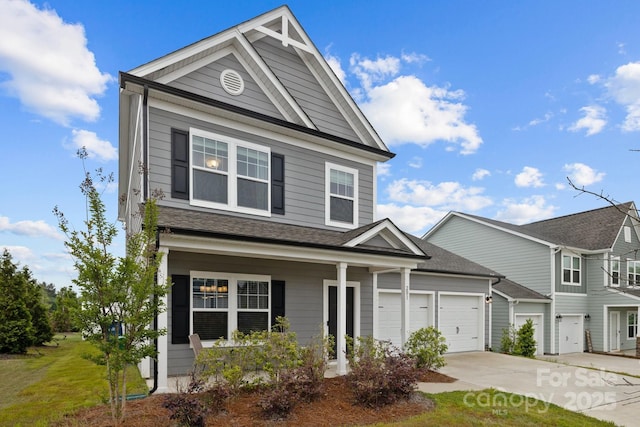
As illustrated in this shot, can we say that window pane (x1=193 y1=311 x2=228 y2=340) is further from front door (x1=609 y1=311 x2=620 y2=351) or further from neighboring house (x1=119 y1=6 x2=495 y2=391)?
front door (x1=609 y1=311 x2=620 y2=351)

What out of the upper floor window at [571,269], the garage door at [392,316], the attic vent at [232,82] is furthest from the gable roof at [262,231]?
the upper floor window at [571,269]

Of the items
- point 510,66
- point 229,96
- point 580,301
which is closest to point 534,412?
point 229,96

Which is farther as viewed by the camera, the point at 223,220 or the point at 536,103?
the point at 536,103

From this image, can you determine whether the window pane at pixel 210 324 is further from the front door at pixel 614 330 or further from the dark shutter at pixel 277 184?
the front door at pixel 614 330

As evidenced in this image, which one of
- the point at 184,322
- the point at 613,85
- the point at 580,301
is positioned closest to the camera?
the point at 613,85

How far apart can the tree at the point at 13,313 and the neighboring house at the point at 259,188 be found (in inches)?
224

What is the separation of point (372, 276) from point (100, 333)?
24.3 ft

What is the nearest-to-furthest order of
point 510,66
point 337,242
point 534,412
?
point 534,412 → point 337,242 → point 510,66

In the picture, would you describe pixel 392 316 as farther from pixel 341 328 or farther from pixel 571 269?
pixel 571 269

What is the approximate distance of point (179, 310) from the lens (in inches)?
326

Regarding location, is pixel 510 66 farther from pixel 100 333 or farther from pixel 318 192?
pixel 100 333

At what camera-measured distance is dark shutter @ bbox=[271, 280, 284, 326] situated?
950 cm

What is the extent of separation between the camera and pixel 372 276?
37.5 feet

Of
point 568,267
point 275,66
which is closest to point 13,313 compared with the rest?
point 275,66
